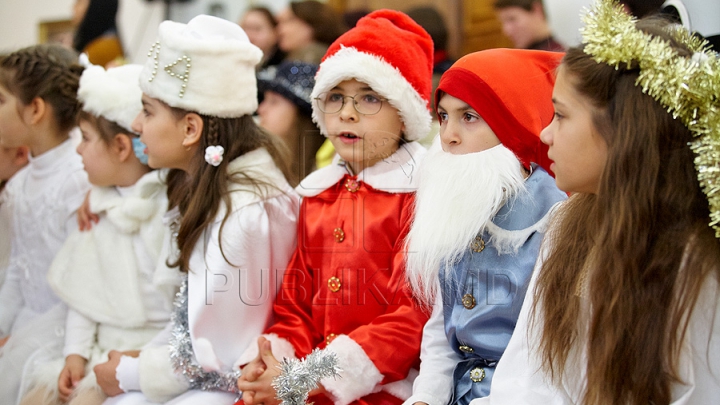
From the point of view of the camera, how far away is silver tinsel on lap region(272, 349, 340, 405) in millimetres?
1432

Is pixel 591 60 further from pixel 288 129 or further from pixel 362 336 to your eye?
pixel 288 129

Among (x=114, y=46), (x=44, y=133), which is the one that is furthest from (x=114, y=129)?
(x=114, y=46)

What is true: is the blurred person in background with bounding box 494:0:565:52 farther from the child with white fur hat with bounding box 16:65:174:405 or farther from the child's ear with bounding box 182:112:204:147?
the child with white fur hat with bounding box 16:65:174:405

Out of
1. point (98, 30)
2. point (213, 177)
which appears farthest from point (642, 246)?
point (98, 30)

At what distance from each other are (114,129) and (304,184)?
0.71m

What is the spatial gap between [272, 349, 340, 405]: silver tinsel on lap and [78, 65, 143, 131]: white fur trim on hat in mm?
1003

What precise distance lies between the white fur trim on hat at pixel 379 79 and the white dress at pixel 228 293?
0.36 m

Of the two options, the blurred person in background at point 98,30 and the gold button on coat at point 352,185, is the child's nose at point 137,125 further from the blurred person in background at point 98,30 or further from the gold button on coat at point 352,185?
the blurred person in background at point 98,30

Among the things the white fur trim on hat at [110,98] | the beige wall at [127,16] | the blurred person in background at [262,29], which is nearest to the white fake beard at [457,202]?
the white fur trim on hat at [110,98]

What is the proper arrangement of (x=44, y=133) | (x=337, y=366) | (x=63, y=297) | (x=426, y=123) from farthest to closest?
(x=44, y=133)
(x=63, y=297)
(x=426, y=123)
(x=337, y=366)

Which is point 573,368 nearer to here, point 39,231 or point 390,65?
point 390,65

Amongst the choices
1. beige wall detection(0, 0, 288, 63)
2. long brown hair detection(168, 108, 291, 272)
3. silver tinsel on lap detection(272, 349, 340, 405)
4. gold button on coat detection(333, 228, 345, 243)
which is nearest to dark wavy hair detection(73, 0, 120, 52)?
beige wall detection(0, 0, 288, 63)

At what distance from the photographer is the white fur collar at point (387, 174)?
164 centimetres

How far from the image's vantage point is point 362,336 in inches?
60.1
